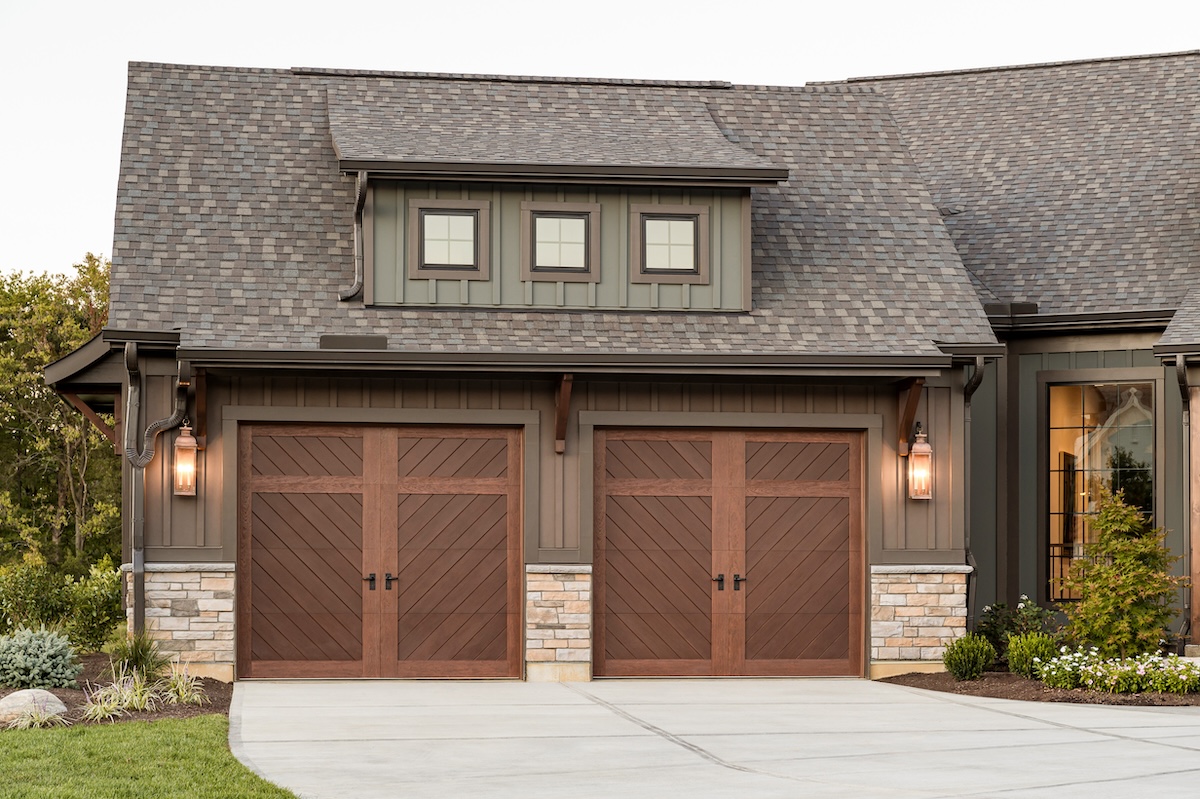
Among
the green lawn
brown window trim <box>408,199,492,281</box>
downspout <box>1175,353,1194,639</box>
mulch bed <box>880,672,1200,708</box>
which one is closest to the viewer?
the green lawn

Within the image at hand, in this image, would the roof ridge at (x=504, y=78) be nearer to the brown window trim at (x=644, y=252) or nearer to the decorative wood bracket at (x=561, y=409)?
the brown window trim at (x=644, y=252)

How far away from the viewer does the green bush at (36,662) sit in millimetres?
11492

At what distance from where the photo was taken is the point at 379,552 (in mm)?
13703

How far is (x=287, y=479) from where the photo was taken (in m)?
13.7

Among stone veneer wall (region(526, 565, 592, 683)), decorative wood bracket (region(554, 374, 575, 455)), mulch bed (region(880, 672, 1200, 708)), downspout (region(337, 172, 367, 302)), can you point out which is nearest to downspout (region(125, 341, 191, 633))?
downspout (region(337, 172, 367, 302))

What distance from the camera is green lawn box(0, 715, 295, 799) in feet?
24.7

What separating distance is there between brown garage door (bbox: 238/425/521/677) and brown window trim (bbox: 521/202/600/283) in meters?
1.64

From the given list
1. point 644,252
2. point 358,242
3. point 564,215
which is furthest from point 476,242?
point 644,252

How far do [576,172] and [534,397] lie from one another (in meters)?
2.26

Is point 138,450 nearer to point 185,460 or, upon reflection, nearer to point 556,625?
point 185,460

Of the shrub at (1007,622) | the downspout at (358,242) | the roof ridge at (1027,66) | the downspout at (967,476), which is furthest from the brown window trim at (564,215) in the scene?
the roof ridge at (1027,66)

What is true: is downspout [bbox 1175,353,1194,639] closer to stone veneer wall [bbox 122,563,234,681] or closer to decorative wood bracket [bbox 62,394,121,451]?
stone veneer wall [bbox 122,563,234,681]

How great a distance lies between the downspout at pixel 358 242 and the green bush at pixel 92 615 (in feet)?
14.6

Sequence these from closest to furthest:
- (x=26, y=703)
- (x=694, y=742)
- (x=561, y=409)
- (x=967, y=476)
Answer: (x=694, y=742) < (x=26, y=703) < (x=561, y=409) < (x=967, y=476)
